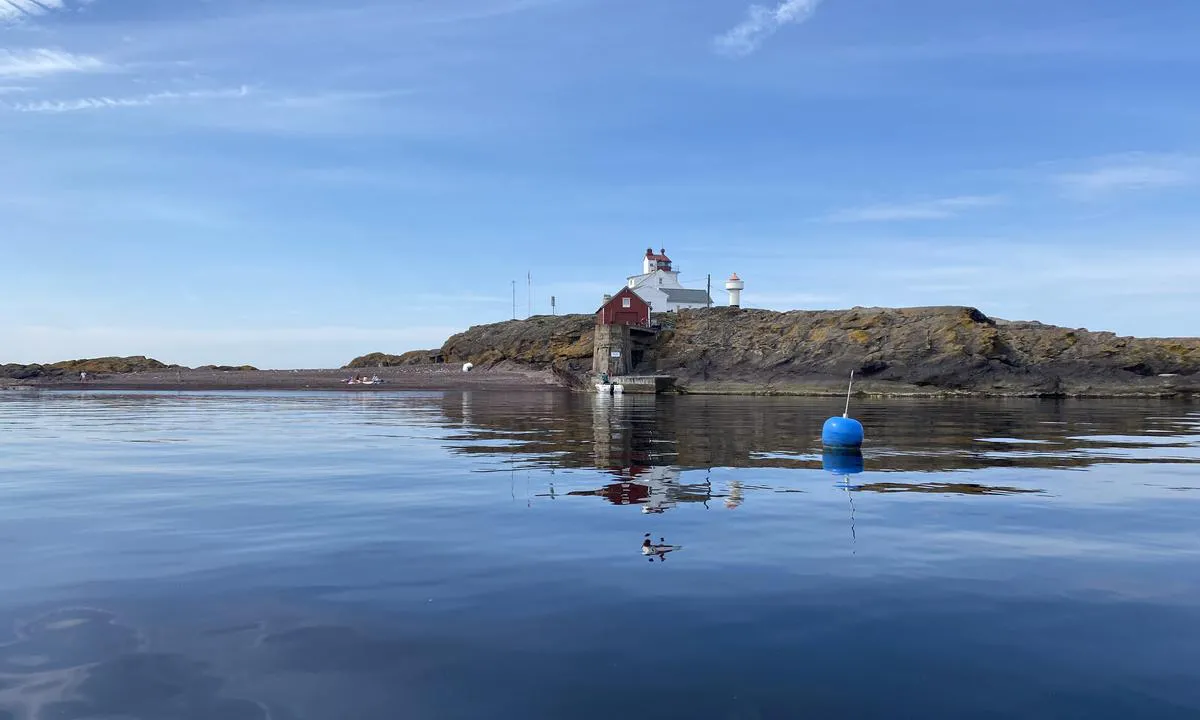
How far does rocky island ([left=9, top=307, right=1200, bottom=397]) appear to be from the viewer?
83188mm

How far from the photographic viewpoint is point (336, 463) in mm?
21000

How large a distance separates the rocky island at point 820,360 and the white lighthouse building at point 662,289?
893 cm

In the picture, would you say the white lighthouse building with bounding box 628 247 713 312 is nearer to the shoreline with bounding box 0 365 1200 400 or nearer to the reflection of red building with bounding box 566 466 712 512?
the shoreline with bounding box 0 365 1200 400

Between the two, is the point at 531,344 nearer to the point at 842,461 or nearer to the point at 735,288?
the point at 735,288

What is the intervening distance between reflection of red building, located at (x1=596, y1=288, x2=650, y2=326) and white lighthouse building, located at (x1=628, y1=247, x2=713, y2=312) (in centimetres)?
1732

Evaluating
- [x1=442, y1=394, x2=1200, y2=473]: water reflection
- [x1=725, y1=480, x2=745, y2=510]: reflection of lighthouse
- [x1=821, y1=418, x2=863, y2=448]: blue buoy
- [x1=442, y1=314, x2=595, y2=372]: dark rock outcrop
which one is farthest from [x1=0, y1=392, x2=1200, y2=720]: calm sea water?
[x1=442, y1=314, x2=595, y2=372]: dark rock outcrop

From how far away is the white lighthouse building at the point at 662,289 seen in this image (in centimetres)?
12731

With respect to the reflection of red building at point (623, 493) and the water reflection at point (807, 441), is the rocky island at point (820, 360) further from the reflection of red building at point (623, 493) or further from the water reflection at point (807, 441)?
the reflection of red building at point (623, 493)

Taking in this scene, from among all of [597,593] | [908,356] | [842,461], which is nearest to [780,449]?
[842,461]

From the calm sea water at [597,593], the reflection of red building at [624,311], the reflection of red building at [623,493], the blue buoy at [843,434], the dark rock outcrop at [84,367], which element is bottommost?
the calm sea water at [597,593]

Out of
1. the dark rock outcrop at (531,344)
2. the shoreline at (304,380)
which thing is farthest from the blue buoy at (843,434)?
the dark rock outcrop at (531,344)

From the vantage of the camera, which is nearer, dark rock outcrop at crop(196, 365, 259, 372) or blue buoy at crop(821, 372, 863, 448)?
blue buoy at crop(821, 372, 863, 448)

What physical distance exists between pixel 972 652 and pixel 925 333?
297 ft

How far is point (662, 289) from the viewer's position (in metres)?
128
